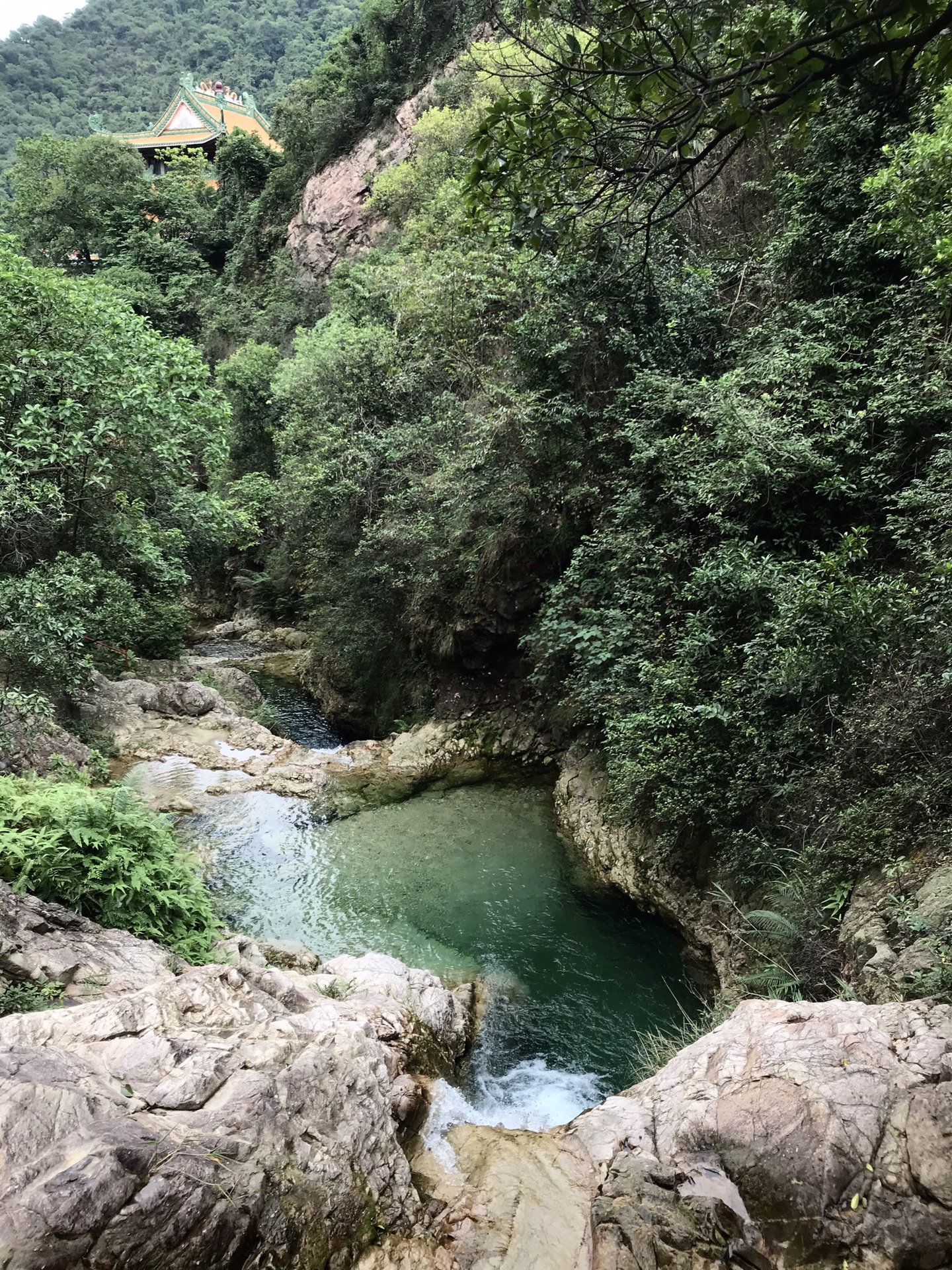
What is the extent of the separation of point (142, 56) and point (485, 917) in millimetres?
85061

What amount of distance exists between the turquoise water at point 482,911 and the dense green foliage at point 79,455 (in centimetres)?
321

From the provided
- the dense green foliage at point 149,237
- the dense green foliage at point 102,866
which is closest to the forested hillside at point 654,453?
the dense green foliage at point 102,866

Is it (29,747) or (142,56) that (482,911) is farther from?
(142,56)

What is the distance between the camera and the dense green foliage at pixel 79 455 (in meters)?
8.46

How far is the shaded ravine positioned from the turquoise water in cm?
2

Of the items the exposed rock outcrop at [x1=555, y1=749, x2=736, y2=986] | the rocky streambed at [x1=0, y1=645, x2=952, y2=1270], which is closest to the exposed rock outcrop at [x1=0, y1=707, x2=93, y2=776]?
the rocky streambed at [x1=0, y1=645, x2=952, y2=1270]

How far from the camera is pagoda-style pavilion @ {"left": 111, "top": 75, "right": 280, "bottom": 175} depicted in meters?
37.9

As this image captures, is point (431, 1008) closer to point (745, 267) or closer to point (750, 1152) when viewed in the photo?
point (750, 1152)

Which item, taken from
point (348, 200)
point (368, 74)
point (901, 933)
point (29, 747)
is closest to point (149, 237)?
point (348, 200)

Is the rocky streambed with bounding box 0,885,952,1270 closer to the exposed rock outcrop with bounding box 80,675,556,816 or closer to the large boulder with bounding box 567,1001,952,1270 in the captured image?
the large boulder with bounding box 567,1001,952,1270

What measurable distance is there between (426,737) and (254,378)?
46.2 ft

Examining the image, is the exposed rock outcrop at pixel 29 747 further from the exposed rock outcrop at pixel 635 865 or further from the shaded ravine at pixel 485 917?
the exposed rock outcrop at pixel 635 865

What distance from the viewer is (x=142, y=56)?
62344 millimetres

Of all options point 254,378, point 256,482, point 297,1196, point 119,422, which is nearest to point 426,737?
point 119,422
